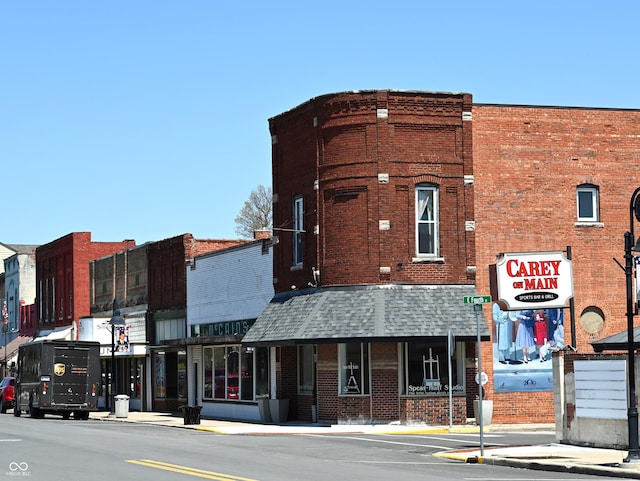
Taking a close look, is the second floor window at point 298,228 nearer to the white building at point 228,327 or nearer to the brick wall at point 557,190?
the white building at point 228,327

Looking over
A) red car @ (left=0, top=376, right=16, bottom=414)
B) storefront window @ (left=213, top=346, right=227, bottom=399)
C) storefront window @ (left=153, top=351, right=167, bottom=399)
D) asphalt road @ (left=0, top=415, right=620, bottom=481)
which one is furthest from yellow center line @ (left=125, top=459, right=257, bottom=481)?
red car @ (left=0, top=376, right=16, bottom=414)

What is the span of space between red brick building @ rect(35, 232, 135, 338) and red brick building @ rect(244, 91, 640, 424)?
3060 centimetres

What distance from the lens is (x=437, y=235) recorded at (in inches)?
1578

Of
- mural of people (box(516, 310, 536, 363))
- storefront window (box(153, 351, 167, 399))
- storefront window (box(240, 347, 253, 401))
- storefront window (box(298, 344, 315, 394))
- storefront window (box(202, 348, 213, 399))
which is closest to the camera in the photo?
mural of people (box(516, 310, 536, 363))

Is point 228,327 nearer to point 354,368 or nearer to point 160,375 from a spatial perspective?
point 160,375

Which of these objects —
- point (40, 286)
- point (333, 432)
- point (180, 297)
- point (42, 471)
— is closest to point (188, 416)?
point (333, 432)

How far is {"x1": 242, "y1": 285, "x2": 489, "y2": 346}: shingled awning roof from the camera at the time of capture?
3806cm

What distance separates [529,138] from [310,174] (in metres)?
7.74

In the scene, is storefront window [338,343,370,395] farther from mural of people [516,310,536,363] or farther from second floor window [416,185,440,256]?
mural of people [516,310,536,363]

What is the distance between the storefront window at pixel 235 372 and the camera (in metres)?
44.7

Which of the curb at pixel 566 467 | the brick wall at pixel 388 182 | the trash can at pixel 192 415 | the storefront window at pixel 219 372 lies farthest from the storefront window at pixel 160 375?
the curb at pixel 566 467

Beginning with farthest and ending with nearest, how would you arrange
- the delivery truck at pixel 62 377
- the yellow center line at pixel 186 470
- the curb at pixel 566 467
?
the delivery truck at pixel 62 377 < the curb at pixel 566 467 < the yellow center line at pixel 186 470

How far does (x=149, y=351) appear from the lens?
56.3 m

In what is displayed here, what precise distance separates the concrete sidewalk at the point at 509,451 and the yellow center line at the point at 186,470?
664 centimetres
